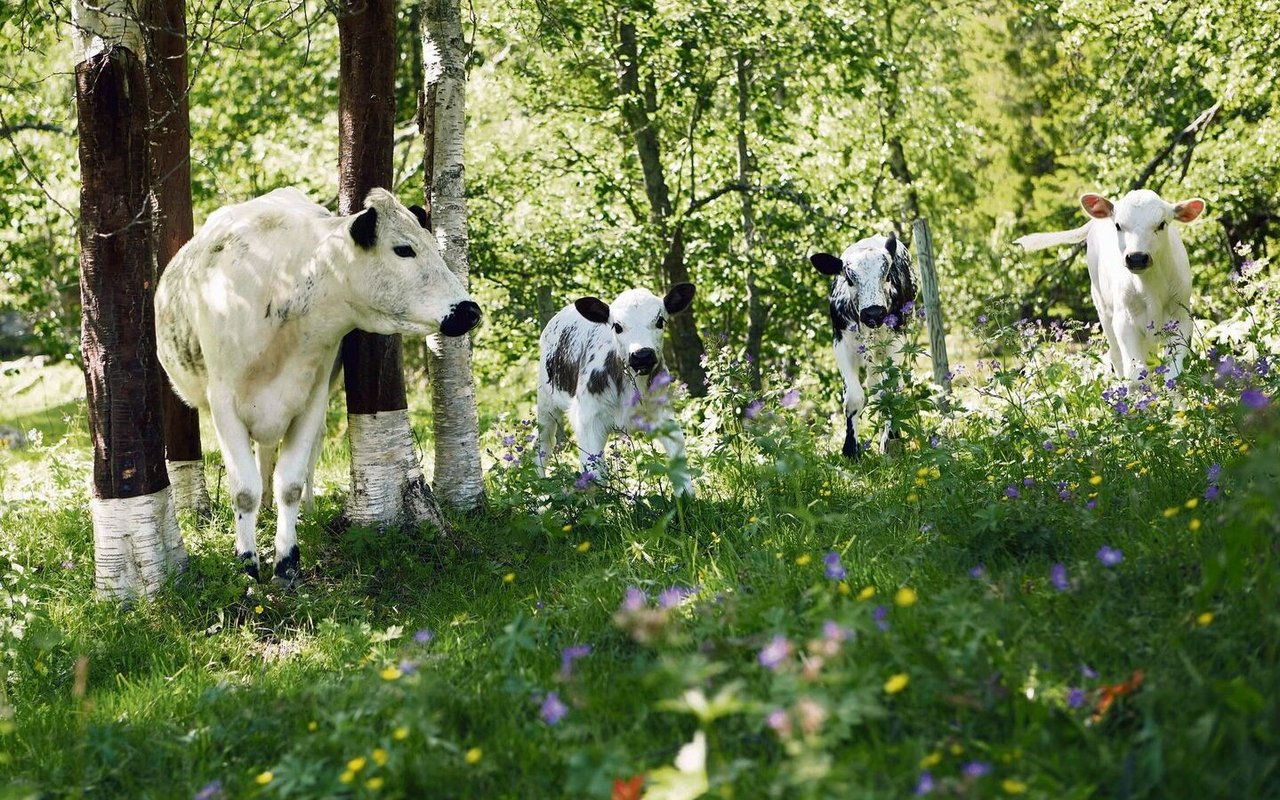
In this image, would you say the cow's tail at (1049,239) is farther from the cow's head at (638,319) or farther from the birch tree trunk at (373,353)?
the birch tree trunk at (373,353)

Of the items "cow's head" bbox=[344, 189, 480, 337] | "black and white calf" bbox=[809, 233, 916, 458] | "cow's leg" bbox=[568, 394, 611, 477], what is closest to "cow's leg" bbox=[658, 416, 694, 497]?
"cow's leg" bbox=[568, 394, 611, 477]

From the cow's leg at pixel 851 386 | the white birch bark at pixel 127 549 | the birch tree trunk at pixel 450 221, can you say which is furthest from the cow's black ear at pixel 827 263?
the white birch bark at pixel 127 549

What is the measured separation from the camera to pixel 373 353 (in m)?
6.93

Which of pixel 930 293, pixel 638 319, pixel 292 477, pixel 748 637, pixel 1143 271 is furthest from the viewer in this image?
pixel 930 293

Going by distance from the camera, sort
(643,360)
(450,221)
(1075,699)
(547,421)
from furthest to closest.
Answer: (547,421)
(450,221)
(643,360)
(1075,699)

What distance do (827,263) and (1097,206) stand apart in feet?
6.65

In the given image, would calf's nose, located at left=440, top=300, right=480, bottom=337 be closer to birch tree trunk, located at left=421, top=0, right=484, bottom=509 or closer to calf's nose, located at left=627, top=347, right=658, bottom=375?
birch tree trunk, located at left=421, top=0, right=484, bottom=509

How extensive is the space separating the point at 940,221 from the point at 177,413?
20.6m

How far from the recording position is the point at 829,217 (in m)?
13.7

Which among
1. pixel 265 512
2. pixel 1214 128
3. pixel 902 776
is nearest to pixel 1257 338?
pixel 902 776

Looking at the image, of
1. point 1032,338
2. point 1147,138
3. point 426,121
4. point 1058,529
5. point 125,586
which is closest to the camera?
point 1058,529

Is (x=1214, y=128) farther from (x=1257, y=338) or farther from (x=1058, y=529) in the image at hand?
(x=1058, y=529)

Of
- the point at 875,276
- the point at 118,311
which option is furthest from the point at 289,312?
the point at 875,276

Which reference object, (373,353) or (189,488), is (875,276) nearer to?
(373,353)
